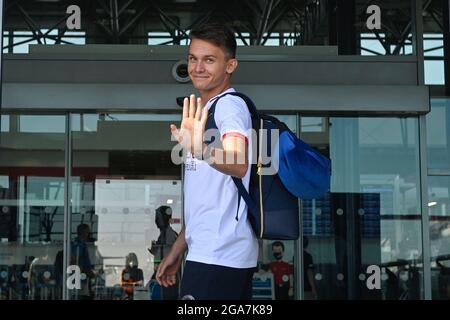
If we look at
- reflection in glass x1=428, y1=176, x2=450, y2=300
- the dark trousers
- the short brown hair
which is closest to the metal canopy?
reflection in glass x1=428, y1=176, x2=450, y2=300

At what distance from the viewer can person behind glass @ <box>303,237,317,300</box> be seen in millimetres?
8984

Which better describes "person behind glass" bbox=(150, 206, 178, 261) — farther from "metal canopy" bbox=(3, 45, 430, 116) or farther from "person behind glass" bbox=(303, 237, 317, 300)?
"person behind glass" bbox=(303, 237, 317, 300)

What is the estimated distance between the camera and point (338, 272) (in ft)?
29.9

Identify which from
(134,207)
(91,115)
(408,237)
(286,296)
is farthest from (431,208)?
(91,115)

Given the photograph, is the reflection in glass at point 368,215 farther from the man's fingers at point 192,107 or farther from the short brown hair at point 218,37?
the man's fingers at point 192,107

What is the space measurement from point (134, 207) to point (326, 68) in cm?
Result: 249

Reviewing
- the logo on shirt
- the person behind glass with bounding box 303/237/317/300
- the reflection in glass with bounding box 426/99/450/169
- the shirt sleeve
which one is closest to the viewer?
the shirt sleeve

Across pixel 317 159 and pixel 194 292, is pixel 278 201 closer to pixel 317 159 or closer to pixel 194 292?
pixel 317 159

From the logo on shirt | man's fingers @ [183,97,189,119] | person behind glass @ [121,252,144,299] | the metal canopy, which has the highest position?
the metal canopy

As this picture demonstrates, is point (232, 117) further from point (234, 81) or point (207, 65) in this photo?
point (234, 81)

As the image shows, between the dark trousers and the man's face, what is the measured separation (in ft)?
2.11

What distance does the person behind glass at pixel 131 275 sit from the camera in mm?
9172

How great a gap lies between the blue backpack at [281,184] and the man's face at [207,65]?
0.44 ft

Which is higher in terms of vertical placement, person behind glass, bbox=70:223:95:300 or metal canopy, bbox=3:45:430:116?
metal canopy, bbox=3:45:430:116
